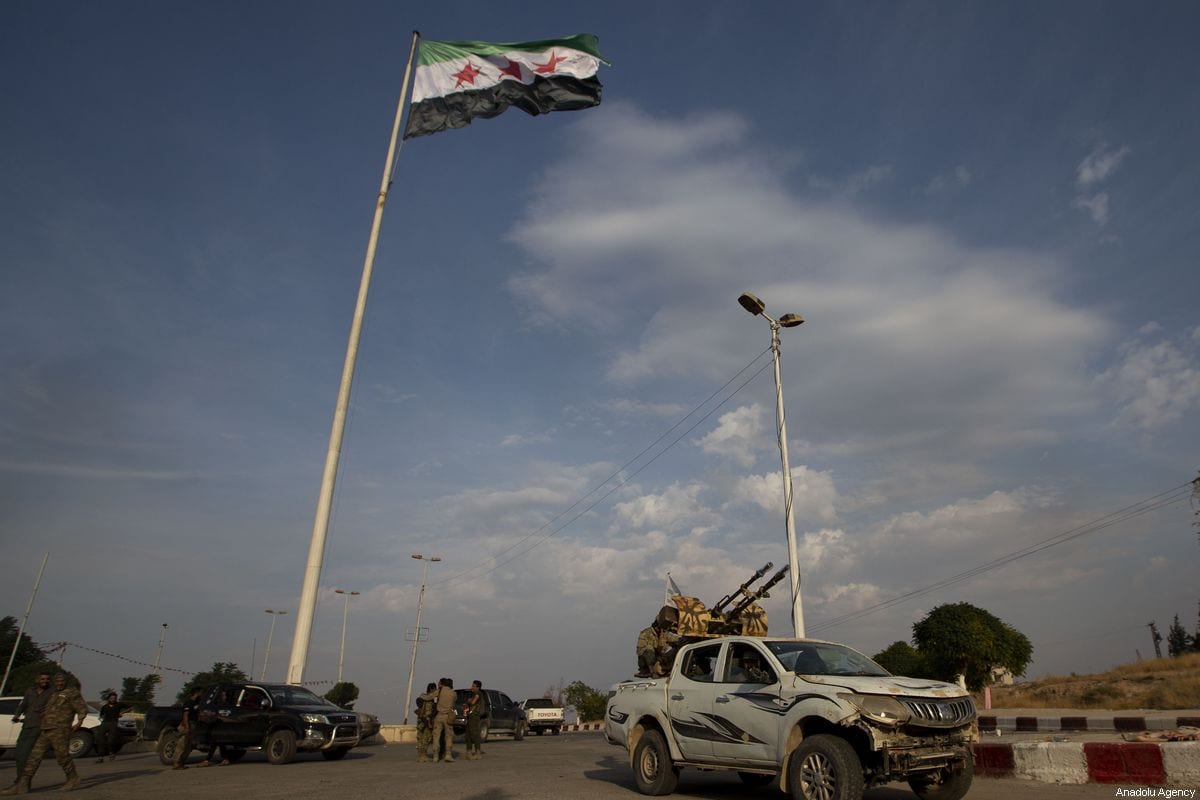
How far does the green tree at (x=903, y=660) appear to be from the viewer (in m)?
54.8

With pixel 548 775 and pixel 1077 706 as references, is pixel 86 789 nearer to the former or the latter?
pixel 548 775

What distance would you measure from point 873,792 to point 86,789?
1049 cm

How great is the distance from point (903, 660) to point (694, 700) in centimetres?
6612

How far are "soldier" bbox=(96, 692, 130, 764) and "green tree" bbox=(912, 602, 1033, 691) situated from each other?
43.5 meters

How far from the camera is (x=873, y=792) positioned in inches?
349

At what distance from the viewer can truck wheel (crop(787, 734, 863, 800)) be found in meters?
6.35

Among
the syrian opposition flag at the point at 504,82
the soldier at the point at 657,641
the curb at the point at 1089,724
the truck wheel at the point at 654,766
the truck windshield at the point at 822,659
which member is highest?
the syrian opposition flag at the point at 504,82

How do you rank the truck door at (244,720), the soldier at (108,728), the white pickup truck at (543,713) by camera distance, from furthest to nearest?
1. the white pickup truck at (543,713)
2. the soldier at (108,728)
3. the truck door at (244,720)

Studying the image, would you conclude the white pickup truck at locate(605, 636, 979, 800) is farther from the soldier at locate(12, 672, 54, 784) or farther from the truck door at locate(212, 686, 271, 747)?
the truck door at locate(212, 686, 271, 747)

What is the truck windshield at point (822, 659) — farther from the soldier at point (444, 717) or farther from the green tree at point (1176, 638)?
the green tree at point (1176, 638)

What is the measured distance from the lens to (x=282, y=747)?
14523mm

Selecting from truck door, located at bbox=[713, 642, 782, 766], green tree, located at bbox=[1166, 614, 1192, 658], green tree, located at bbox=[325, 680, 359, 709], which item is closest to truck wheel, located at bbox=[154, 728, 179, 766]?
truck door, located at bbox=[713, 642, 782, 766]

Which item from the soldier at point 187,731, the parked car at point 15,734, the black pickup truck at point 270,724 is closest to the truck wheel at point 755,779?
the black pickup truck at point 270,724

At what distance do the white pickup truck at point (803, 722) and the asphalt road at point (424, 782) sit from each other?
89cm
